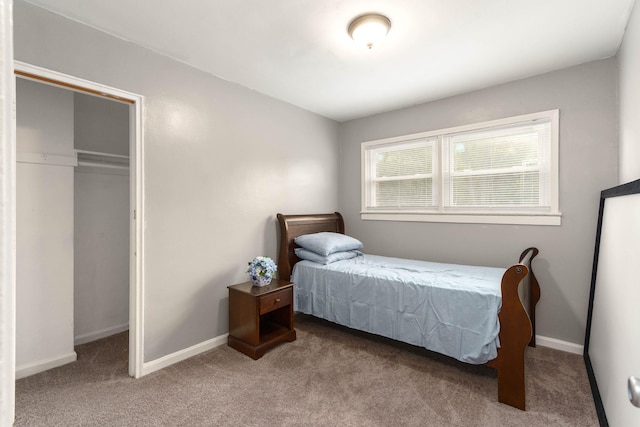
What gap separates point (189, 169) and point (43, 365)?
75.9 inches

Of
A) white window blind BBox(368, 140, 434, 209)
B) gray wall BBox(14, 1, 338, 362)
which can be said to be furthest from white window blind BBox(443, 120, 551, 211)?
gray wall BBox(14, 1, 338, 362)

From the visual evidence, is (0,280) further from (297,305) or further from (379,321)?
(297,305)

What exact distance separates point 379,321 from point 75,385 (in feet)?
7.81

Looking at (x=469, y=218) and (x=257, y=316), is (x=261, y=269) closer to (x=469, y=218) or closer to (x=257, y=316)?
(x=257, y=316)

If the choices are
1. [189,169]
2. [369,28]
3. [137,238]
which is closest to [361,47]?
[369,28]

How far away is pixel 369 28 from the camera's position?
6.81 feet

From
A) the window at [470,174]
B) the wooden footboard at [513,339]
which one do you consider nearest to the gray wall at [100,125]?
the window at [470,174]

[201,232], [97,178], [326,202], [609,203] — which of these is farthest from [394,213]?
[97,178]

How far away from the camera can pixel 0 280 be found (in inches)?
11.3

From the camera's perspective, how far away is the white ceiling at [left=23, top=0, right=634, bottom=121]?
1967mm

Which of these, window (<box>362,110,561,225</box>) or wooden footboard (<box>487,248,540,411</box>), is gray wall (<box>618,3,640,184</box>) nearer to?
window (<box>362,110,561,225</box>)

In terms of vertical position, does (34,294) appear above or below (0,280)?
below

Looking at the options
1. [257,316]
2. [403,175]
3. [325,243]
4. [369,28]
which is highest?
[369,28]

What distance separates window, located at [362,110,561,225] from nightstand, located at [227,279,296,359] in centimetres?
174
